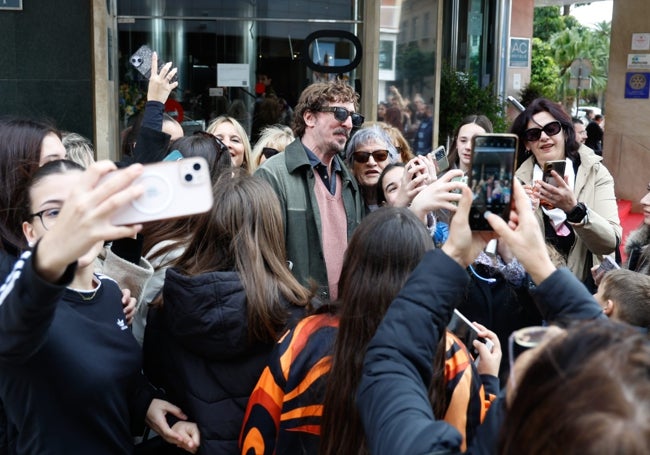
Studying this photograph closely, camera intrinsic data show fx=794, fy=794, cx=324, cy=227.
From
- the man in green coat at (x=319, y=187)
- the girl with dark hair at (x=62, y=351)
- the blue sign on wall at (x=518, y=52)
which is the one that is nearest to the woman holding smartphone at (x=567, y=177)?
the man in green coat at (x=319, y=187)

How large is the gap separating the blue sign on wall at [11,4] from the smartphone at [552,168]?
6.85 metres

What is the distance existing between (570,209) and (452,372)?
2.04 meters

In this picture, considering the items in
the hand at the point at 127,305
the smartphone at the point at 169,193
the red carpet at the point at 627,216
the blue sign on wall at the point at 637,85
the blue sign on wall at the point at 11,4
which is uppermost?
the blue sign on wall at the point at 11,4

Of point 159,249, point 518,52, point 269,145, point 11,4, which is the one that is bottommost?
point 159,249

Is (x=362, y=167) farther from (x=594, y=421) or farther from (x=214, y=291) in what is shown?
(x=594, y=421)

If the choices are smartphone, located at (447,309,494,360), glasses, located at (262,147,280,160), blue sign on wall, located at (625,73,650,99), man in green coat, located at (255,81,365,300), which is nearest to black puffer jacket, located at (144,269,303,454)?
smartphone, located at (447,309,494,360)

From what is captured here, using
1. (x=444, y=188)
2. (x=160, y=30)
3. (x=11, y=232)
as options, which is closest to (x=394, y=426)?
(x=444, y=188)

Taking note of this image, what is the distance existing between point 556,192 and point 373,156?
1307 millimetres

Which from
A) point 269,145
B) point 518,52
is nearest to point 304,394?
point 269,145

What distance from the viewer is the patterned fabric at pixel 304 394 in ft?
7.41

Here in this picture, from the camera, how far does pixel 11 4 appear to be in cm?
872

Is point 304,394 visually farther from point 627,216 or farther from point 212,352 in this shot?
point 627,216

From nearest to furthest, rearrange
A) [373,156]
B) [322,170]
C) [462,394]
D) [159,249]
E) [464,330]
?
[462,394]
[464,330]
[159,249]
[322,170]
[373,156]

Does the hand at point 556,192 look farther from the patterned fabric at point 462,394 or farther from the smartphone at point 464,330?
the patterned fabric at point 462,394
